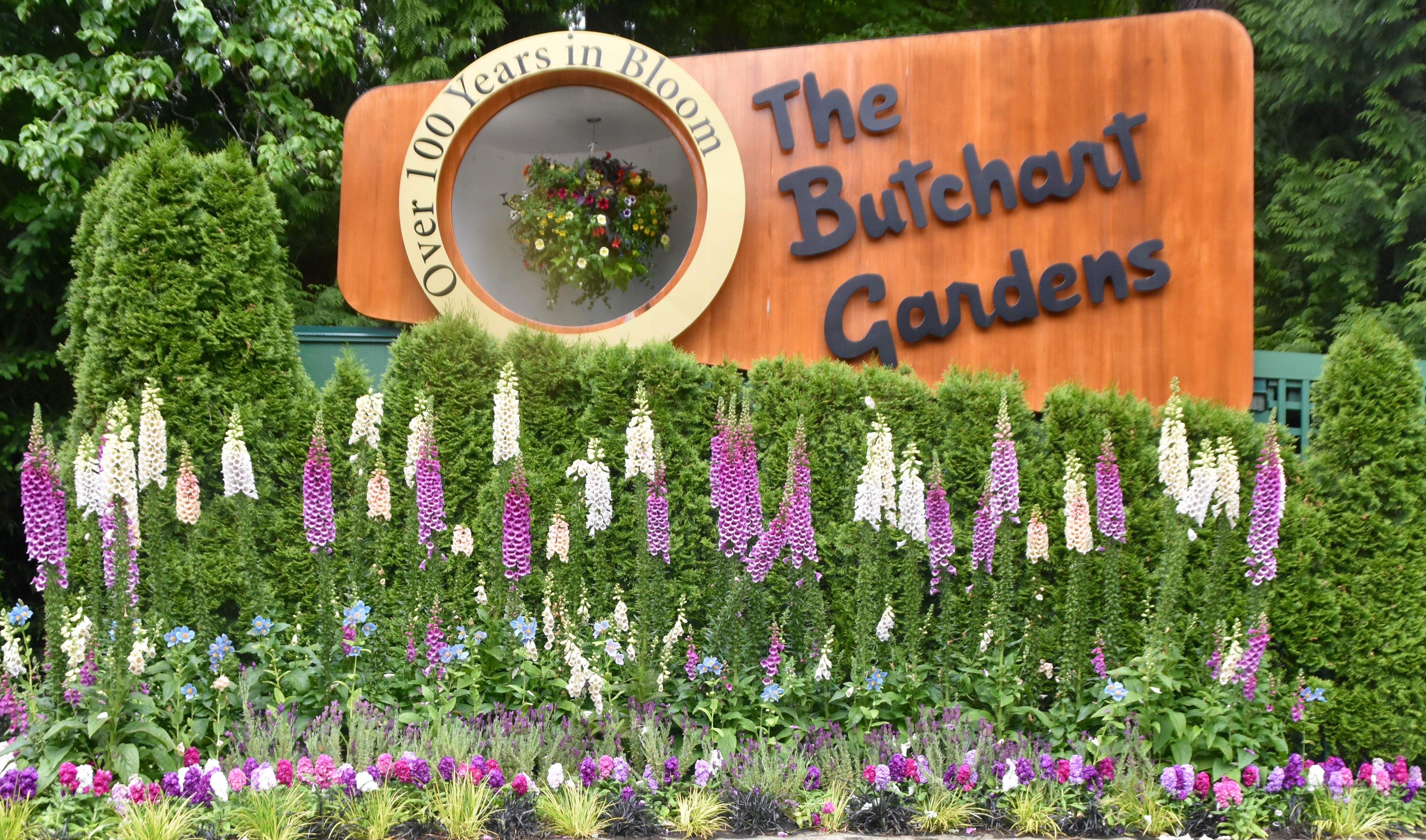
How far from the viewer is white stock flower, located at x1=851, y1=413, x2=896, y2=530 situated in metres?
4.00

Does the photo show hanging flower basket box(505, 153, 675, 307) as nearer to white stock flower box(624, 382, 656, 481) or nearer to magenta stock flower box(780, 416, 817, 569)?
white stock flower box(624, 382, 656, 481)

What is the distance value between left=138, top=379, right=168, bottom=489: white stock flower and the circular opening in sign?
2.59 meters

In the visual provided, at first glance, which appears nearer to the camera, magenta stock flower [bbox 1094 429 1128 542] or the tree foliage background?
magenta stock flower [bbox 1094 429 1128 542]

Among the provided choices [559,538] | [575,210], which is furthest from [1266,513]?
[575,210]

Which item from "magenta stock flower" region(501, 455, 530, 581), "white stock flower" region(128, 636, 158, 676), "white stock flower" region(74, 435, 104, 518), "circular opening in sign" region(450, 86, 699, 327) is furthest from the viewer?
"circular opening in sign" region(450, 86, 699, 327)

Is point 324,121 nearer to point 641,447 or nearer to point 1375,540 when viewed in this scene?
point 641,447

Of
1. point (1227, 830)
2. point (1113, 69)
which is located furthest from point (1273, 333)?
point (1227, 830)

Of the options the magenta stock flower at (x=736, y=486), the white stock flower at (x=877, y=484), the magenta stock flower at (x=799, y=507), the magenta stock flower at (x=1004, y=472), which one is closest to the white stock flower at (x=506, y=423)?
the magenta stock flower at (x=736, y=486)

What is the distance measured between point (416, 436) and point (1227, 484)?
3695 millimetres

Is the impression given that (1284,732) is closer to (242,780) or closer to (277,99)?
(242,780)

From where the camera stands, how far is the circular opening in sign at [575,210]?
6.18 meters

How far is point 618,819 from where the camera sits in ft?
11.4

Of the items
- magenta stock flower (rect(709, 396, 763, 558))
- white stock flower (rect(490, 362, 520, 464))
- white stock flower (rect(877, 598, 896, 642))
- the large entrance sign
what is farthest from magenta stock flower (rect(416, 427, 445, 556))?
white stock flower (rect(877, 598, 896, 642))

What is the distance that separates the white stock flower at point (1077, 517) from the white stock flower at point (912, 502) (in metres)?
0.64
